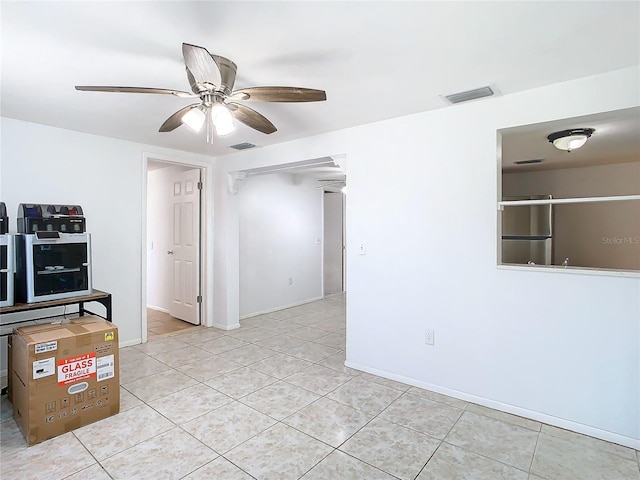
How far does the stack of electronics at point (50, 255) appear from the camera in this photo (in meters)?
2.52

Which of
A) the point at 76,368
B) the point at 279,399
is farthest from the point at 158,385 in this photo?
the point at 279,399

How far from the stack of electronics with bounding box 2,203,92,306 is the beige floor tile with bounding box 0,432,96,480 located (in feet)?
3.31

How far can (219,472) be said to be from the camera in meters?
1.82

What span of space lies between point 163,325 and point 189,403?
94.1 inches

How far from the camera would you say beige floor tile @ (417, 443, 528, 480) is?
180cm

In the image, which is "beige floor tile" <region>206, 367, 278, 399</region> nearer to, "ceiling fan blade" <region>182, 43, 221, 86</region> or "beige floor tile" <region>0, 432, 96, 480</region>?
"beige floor tile" <region>0, 432, 96, 480</region>

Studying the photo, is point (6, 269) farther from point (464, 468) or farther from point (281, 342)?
point (464, 468)

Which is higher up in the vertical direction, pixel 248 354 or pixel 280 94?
pixel 280 94

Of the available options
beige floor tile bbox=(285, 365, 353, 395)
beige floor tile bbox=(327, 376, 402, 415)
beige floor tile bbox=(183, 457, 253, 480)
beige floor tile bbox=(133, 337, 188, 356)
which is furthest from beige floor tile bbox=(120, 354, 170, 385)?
beige floor tile bbox=(327, 376, 402, 415)

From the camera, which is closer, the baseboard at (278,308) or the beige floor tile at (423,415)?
the beige floor tile at (423,415)

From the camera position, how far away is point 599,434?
83.7 inches

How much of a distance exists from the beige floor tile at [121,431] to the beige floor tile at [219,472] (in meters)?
0.51

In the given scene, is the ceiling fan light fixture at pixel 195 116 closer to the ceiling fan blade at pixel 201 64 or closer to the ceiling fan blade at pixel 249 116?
the ceiling fan blade at pixel 249 116

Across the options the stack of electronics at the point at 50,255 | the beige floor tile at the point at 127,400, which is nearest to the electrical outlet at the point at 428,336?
the beige floor tile at the point at 127,400
